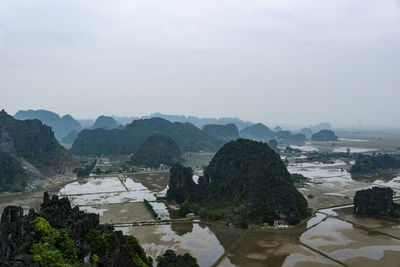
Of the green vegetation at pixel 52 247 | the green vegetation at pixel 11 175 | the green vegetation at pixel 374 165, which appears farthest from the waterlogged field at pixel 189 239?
the green vegetation at pixel 374 165

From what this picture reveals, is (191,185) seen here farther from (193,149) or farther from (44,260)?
(193,149)

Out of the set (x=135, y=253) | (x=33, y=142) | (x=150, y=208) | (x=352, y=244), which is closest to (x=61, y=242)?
(x=135, y=253)

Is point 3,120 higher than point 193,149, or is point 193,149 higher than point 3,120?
point 3,120

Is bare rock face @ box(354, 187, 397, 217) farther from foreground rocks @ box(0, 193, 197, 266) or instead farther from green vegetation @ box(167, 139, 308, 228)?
foreground rocks @ box(0, 193, 197, 266)

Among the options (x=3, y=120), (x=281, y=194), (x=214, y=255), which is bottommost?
(x=214, y=255)

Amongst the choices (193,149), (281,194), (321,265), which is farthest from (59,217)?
(193,149)

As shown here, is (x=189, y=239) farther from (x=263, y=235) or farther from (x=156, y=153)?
(x=156, y=153)

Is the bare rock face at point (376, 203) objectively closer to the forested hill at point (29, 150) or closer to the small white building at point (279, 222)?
the small white building at point (279, 222)
